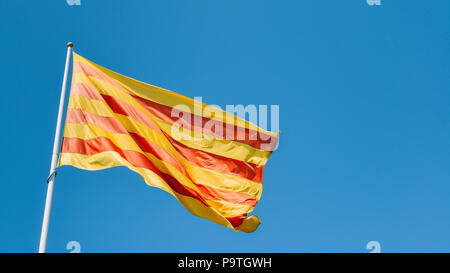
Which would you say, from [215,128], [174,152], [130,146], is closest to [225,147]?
[215,128]

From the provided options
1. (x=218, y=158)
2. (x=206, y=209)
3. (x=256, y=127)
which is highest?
(x=256, y=127)

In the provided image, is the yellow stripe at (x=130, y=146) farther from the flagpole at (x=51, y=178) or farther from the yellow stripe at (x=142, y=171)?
the yellow stripe at (x=142, y=171)

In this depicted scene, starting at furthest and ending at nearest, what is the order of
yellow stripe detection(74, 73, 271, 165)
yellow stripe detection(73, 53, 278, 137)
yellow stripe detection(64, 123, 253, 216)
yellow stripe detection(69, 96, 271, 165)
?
1. yellow stripe detection(69, 96, 271, 165)
2. yellow stripe detection(73, 53, 278, 137)
3. yellow stripe detection(74, 73, 271, 165)
4. yellow stripe detection(64, 123, 253, 216)

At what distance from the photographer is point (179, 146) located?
14617 millimetres

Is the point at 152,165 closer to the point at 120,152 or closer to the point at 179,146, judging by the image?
the point at 120,152

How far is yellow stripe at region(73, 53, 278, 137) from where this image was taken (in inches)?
546

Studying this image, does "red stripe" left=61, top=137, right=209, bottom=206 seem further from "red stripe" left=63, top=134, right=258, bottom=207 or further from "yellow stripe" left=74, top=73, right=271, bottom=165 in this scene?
"yellow stripe" left=74, top=73, right=271, bottom=165

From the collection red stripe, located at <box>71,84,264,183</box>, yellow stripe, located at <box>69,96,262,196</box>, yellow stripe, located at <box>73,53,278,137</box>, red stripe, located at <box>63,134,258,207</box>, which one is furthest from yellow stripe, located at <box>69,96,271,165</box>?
red stripe, located at <box>63,134,258,207</box>

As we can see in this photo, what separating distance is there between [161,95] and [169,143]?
169 centimetres

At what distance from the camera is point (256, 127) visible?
1594 cm
